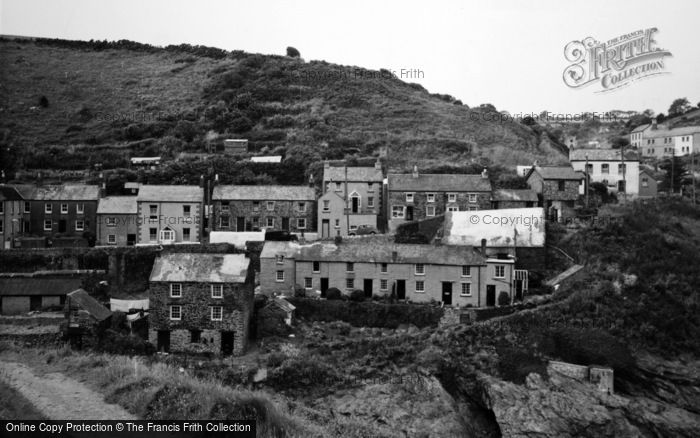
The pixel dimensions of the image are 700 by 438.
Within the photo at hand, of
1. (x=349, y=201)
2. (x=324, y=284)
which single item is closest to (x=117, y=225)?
(x=349, y=201)

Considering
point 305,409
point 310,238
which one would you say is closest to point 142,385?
point 305,409

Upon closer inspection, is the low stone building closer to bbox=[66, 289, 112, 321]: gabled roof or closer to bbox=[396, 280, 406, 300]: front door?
bbox=[66, 289, 112, 321]: gabled roof

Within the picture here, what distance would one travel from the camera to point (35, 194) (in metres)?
54.3

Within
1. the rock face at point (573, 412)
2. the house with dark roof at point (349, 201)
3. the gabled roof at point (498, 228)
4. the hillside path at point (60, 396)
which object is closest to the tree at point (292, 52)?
the house with dark roof at point (349, 201)

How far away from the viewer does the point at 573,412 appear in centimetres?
3356

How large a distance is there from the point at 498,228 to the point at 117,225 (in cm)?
2731

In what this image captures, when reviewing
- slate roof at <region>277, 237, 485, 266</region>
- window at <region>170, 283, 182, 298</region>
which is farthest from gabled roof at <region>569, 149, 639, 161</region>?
window at <region>170, 283, 182, 298</region>

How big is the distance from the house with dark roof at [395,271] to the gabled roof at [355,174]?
1271cm

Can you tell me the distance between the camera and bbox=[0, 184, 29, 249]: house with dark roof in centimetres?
5075

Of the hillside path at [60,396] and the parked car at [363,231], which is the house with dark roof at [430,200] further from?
the hillside path at [60,396]

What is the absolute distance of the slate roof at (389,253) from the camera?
43.3 meters

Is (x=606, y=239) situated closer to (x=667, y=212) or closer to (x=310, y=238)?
Answer: (x=667, y=212)

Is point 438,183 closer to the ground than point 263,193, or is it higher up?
higher up

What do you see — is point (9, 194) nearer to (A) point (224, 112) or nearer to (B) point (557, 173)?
(A) point (224, 112)
